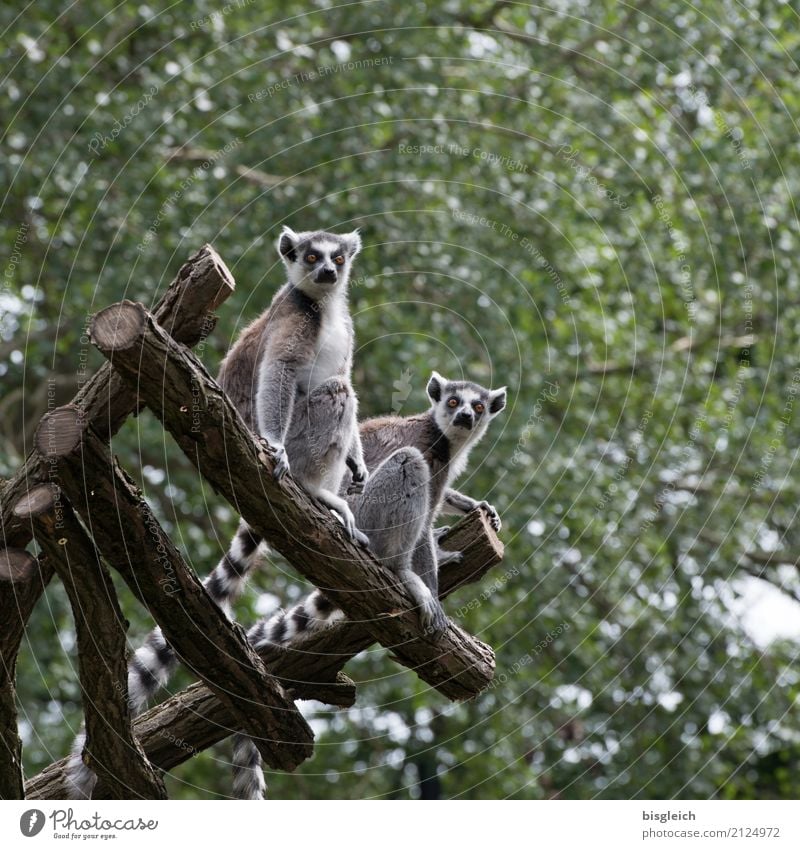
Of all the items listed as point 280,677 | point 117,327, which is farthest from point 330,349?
point 117,327

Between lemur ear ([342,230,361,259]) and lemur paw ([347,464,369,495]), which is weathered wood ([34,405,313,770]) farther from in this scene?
lemur ear ([342,230,361,259])

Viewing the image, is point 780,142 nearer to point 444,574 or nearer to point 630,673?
point 630,673

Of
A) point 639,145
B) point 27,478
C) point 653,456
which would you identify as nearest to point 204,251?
point 27,478

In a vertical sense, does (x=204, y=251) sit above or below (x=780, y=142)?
above

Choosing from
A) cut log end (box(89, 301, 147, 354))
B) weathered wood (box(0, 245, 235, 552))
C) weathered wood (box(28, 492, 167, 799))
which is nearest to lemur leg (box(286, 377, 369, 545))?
weathered wood (box(0, 245, 235, 552))

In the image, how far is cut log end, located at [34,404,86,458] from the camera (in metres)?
4.40

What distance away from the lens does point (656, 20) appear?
11.3m

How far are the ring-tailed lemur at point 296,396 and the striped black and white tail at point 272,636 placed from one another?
11.0 inches

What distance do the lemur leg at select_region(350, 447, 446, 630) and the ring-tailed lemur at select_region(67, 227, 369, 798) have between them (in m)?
0.17

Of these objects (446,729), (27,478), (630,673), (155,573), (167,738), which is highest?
(27,478)

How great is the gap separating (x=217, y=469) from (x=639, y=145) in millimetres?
8213

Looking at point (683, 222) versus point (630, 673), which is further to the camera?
point (683, 222)

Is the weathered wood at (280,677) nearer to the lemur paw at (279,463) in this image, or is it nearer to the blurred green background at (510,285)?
the lemur paw at (279,463)

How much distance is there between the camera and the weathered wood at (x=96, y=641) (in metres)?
4.65
